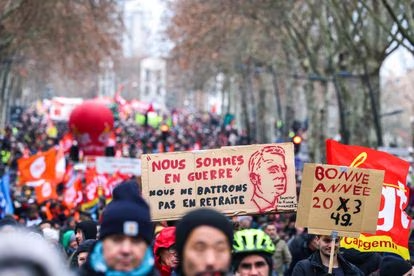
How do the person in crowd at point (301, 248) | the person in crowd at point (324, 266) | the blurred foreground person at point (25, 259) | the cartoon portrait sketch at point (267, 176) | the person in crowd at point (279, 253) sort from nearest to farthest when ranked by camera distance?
1. the blurred foreground person at point (25, 259)
2. the person in crowd at point (324, 266)
3. the cartoon portrait sketch at point (267, 176)
4. the person in crowd at point (301, 248)
5. the person in crowd at point (279, 253)

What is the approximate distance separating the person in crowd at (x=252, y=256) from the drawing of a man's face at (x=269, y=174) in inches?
101

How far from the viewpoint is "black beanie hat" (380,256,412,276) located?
7448 mm

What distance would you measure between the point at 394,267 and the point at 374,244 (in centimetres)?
107

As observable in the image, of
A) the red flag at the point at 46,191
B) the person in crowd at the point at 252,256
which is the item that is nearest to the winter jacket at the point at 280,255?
the person in crowd at the point at 252,256

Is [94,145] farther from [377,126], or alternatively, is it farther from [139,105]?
[139,105]

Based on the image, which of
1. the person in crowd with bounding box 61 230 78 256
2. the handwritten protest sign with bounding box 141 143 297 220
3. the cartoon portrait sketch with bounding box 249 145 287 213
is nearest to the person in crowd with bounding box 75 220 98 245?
the person in crowd with bounding box 61 230 78 256

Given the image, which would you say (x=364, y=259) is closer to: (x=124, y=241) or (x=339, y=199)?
(x=339, y=199)

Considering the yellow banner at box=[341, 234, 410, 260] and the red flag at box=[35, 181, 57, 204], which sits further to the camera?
the red flag at box=[35, 181, 57, 204]

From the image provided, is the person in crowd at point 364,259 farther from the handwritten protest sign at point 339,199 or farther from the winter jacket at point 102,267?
the winter jacket at point 102,267

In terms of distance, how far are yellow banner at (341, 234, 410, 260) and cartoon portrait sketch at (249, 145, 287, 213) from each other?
752 millimetres

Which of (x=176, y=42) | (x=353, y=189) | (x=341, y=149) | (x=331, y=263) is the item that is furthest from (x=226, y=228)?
(x=176, y=42)

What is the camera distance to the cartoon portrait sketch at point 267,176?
8.06 m

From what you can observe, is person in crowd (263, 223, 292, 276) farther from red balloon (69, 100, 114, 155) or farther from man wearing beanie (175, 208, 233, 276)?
red balloon (69, 100, 114, 155)

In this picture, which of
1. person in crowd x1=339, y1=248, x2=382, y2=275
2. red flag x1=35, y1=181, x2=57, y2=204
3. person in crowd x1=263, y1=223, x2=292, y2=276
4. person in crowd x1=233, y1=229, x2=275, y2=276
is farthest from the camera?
red flag x1=35, y1=181, x2=57, y2=204
